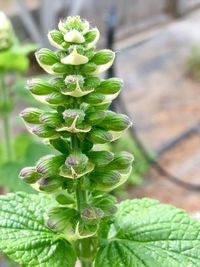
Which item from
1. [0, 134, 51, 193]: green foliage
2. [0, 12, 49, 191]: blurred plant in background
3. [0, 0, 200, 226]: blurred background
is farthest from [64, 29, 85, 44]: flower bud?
[0, 0, 200, 226]: blurred background

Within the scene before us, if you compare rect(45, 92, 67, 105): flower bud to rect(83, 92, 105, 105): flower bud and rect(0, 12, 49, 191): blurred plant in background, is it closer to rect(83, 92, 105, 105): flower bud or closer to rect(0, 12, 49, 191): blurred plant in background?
rect(83, 92, 105, 105): flower bud

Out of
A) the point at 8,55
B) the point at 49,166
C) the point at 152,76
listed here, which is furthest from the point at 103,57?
the point at 152,76

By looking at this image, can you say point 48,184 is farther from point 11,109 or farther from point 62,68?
point 11,109

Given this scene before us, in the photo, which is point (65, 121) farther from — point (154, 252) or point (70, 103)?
point (154, 252)

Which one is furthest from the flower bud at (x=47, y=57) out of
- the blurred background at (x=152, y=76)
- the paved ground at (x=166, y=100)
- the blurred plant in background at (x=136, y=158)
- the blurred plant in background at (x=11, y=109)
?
the blurred plant in background at (x=136, y=158)

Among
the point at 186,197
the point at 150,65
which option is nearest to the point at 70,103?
the point at 186,197

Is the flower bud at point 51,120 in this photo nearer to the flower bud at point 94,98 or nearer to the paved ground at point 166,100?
the flower bud at point 94,98

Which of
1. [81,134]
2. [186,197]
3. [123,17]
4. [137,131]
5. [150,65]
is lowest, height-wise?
[81,134]
